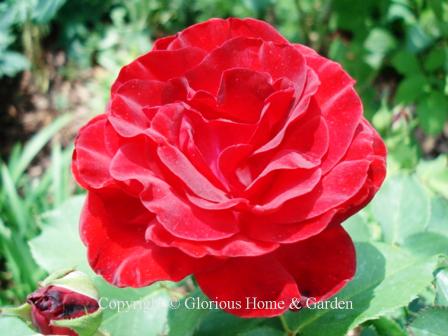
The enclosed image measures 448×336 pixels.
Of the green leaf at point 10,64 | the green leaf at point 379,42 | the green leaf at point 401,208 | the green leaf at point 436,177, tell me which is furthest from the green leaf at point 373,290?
the green leaf at point 10,64

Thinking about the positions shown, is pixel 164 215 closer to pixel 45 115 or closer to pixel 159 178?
pixel 159 178

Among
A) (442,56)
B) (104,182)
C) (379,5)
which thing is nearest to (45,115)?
(379,5)

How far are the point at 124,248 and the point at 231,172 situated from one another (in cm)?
11

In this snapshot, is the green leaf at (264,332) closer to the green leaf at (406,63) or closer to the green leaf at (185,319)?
the green leaf at (185,319)

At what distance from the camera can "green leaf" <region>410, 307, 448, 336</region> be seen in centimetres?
56

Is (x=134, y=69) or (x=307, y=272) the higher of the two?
(x=134, y=69)

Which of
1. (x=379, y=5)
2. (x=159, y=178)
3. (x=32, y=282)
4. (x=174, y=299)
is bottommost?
(x=32, y=282)

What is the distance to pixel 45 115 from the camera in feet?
7.63

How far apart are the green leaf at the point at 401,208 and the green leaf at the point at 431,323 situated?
0.62 feet

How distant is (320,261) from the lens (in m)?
0.53

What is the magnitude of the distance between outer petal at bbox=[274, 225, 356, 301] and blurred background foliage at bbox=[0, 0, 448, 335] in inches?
6.1

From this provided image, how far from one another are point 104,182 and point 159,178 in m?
0.05

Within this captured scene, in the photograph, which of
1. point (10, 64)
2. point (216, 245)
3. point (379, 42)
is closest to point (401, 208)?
point (216, 245)

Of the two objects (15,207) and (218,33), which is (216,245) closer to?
(218,33)
